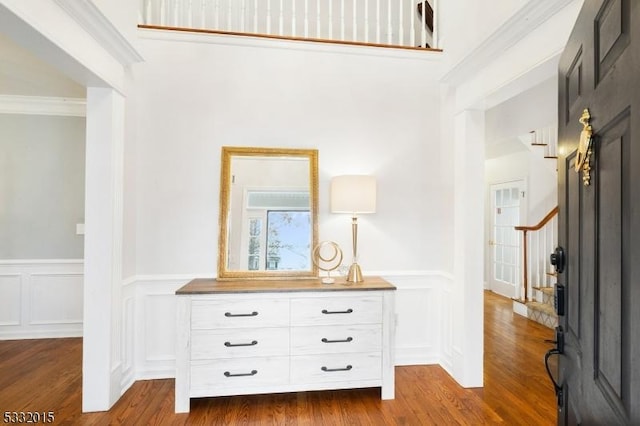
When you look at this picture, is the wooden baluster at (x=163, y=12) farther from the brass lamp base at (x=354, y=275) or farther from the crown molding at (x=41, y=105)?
the brass lamp base at (x=354, y=275)

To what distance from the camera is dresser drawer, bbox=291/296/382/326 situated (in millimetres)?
2344

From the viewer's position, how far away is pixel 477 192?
2.63m

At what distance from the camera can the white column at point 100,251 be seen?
2.23 metres

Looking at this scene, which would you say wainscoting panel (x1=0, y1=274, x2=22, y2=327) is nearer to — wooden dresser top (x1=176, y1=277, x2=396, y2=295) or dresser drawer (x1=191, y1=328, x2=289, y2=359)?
wooden dresser top (x1=176, y1=277, x2=396, y2=295)

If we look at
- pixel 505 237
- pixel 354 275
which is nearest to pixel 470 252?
pixel 354 275

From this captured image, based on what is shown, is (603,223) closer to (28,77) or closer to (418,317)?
(418,317)

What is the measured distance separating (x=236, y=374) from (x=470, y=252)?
6.60 feet

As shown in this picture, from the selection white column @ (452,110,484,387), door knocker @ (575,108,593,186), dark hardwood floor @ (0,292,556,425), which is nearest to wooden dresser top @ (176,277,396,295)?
white column @ (452,110,484,387)

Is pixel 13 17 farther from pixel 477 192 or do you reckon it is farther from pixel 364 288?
pixel 477 192

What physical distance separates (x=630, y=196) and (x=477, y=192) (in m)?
2.05

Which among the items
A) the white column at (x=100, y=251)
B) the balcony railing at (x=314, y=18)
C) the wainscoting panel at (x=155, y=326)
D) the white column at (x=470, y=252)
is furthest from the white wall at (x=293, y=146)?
the balcony railing at (x=314, y=18)

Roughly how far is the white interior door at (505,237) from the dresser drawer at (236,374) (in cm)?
428

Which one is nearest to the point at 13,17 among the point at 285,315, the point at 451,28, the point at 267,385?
the point at 285,315

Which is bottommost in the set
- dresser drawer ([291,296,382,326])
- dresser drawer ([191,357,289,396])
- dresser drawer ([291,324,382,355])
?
dresser drawer ([191,357,289,396])
